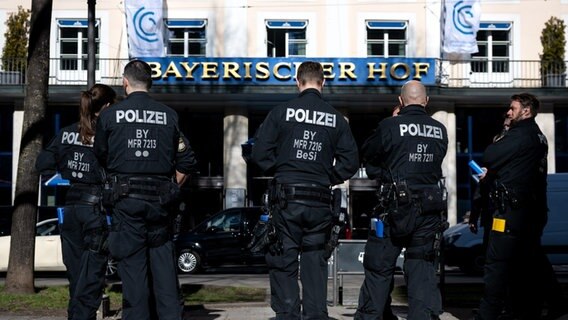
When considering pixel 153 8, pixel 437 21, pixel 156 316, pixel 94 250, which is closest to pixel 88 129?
pixel 94 250

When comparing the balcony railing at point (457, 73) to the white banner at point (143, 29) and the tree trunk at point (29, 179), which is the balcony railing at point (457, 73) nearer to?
the white banner at point (143, 29)

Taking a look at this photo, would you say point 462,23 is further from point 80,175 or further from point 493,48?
point 80,175

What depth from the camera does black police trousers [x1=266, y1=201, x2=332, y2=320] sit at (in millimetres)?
7691

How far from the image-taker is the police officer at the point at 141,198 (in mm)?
7566

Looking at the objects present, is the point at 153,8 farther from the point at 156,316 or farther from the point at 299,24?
the point at 156,316

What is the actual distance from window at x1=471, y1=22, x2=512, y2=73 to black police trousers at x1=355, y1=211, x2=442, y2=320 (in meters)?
26.9

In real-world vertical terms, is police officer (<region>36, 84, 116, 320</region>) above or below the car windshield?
above

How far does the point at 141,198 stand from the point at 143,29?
2560cm

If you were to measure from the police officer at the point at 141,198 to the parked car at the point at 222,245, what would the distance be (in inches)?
618

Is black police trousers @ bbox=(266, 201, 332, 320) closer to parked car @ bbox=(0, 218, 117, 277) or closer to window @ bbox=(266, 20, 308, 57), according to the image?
parked car @ bbox=(0, 218, 117, 277)

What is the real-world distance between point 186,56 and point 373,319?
25.9 meters

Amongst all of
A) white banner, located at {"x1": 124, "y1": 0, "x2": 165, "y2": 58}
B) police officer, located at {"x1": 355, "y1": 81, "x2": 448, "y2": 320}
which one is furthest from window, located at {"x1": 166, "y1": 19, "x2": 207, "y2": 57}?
police officer, located at {"x1": 355, "y1": 81, "x2": 448, "y2": 320}

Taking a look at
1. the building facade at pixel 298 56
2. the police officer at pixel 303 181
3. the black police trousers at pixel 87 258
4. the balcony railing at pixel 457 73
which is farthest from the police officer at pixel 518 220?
the balcony railing at pixel 457 73

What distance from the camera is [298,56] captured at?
1328 inches
